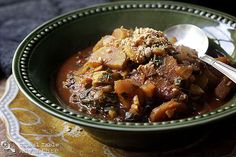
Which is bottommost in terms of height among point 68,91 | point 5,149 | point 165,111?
point 5,149

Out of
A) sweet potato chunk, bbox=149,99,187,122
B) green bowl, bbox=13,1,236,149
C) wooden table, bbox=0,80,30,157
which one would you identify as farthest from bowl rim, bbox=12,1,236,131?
Answer: wooden table, bbox=0,80,30,157

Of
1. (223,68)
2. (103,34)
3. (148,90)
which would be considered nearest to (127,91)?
(148,90)

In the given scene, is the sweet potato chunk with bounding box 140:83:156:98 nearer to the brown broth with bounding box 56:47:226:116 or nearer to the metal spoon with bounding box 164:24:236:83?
A: the brown broth with bounding box 56:47:226:116

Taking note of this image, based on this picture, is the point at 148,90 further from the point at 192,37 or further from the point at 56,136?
the point at 192,37

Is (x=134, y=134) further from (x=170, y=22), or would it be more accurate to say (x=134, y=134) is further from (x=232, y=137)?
(x=170, y=22)

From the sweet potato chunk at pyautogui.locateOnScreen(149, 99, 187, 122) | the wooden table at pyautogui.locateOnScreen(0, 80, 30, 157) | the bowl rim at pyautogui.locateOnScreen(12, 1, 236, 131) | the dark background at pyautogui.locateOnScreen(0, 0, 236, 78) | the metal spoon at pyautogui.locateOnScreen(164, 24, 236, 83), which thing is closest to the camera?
the bowl rim at pyautogui.locateOnScreen(12, 1, 236, 131)

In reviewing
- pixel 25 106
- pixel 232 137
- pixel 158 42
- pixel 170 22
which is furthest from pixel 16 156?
pixel 170 22
